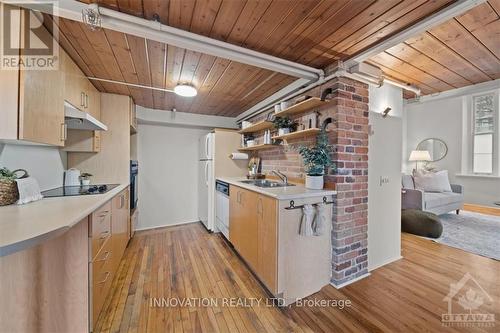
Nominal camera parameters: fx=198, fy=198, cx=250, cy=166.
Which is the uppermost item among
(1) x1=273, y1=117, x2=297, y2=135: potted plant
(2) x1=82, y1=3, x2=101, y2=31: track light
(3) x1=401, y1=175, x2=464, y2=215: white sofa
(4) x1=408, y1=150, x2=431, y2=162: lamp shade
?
(2) x1=82, y1=3, x2=101, y2=31: track light

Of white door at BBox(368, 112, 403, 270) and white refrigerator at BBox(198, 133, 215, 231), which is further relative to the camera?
white refrigerator at BBox(198, 133, 215, 231)

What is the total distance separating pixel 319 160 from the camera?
1.99m

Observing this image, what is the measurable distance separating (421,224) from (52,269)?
4.33 meters

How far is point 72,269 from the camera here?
1.22 metres

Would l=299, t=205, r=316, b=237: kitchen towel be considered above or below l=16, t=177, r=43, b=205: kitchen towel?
below

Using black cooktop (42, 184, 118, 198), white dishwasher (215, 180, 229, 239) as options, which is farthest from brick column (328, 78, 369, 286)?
black cooktop (42, 184, 118, 198)

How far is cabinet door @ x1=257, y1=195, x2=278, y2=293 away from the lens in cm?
172

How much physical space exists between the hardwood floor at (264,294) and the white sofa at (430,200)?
112cm

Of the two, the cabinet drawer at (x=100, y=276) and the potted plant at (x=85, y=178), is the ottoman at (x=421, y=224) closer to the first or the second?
the cabinet drawer at (x=100, y=276)

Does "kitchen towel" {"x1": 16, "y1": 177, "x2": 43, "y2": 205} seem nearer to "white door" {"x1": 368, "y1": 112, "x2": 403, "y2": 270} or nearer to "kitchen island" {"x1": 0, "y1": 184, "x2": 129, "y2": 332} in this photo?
"kitchen island" {"x1": 0, "y1": 184, "x2": 129, "y2": 332}

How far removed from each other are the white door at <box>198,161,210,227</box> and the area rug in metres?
3.68

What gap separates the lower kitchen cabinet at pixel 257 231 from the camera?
→ 1749mm

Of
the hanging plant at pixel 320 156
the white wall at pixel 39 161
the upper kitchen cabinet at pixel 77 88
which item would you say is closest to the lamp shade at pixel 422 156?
the hanging plant at pixel 320 156

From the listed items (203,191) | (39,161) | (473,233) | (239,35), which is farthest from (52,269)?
(473,233)
